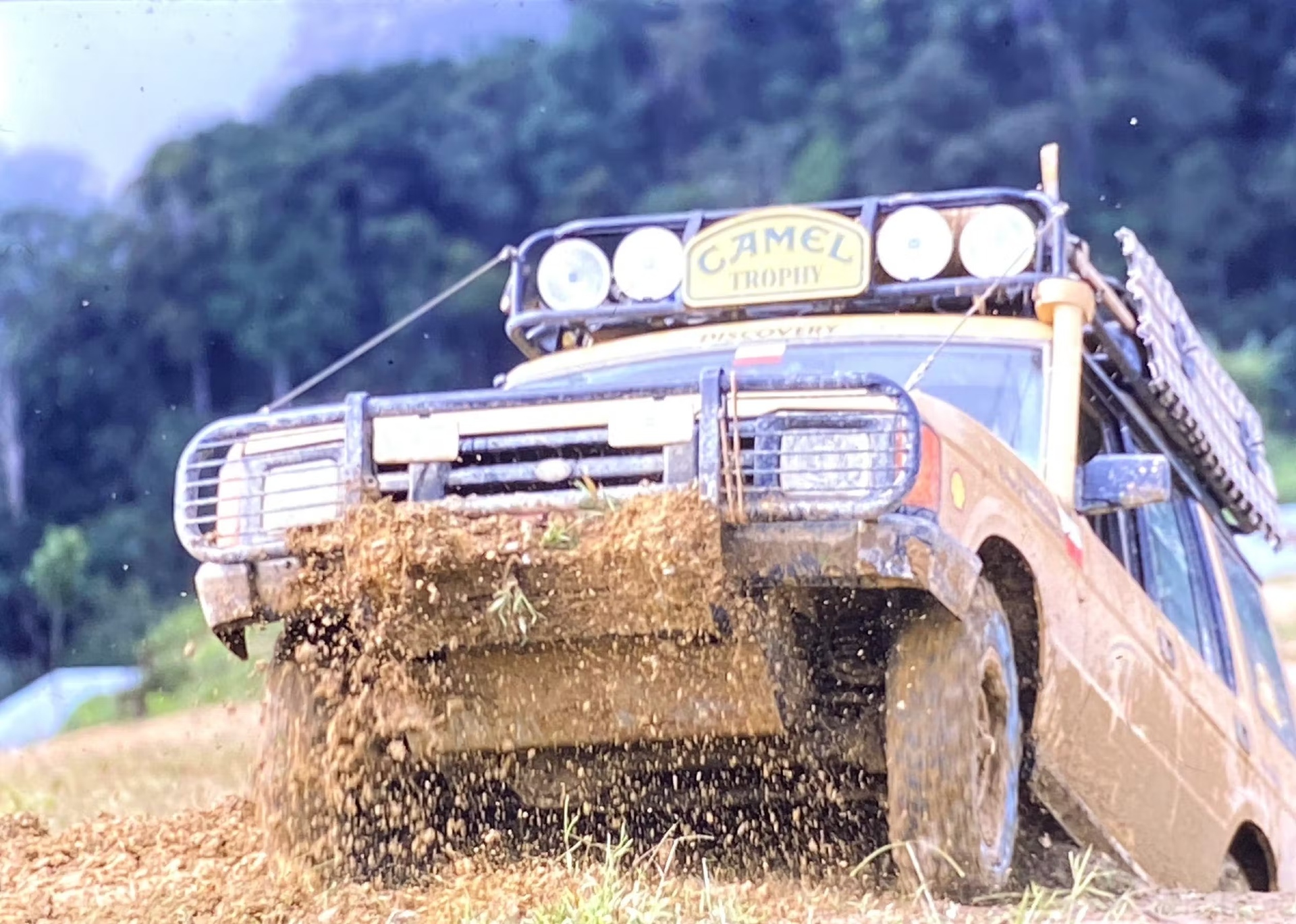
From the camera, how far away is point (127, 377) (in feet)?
80.8

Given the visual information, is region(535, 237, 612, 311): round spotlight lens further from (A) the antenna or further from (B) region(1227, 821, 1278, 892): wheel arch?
(B) region(1227, 821, 1278, 892): wheel arch

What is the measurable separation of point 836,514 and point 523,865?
4.20 ft

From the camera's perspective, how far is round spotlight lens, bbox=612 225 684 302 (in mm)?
6117

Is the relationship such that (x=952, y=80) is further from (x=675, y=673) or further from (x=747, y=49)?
(x=675, y=673)

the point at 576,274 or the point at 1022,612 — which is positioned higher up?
the point at 576,274

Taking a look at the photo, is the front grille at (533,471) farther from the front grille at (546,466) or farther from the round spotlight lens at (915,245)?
the round spotlight lens at (915,245)

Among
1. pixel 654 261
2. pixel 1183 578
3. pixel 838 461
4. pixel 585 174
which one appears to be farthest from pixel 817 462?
pixel 585 174

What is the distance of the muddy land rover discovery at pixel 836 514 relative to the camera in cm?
421

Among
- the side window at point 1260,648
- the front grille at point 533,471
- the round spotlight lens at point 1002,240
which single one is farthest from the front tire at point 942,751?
the side window at point 1260,648

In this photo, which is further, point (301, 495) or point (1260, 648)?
point (1260, 648)

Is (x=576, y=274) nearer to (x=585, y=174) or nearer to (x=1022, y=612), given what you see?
(x=1022, y=612)

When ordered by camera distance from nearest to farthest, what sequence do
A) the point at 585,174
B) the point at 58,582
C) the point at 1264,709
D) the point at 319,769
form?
the point at 319,769 < the point at 1264,709 < the point at 58,582 < the point at 585,174

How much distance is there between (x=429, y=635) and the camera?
4.38 m

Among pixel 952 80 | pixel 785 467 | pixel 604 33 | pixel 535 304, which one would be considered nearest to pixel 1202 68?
pixel 952 80
